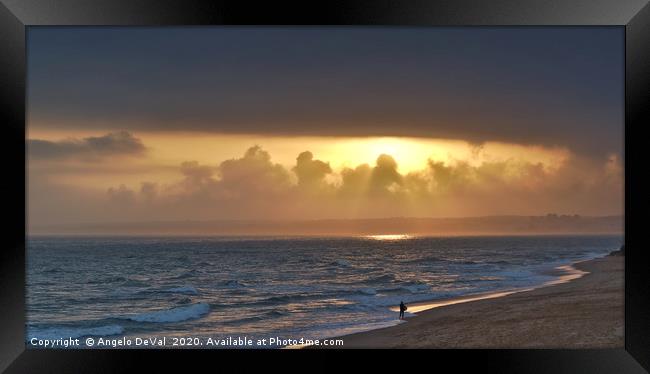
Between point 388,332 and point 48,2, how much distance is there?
8010 millimetres

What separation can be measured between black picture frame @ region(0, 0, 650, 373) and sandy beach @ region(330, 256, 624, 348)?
3258 millimetres

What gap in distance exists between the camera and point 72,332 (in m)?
14.5

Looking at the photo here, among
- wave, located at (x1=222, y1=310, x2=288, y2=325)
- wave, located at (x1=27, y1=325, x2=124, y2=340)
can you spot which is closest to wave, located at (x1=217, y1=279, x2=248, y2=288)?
wave, located at (x1=222, y1=310, x2=288, y2=325)

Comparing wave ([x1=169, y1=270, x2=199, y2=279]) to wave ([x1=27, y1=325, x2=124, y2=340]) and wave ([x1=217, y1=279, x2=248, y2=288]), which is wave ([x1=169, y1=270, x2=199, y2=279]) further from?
wave ([x1=27, y1=325, x2=124, y2=340])

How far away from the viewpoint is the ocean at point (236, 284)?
47.4 feet

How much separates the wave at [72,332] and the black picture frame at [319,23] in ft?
28.6

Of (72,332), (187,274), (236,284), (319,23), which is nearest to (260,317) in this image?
(72,332)

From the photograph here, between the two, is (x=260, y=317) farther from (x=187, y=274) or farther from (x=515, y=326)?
(x=187, y=274)

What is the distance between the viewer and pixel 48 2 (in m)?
5.29

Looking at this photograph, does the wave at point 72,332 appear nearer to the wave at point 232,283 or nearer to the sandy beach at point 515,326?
the sandy beach at point 515,326

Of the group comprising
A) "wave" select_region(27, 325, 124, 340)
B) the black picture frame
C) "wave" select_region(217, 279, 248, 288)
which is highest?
the black picture frame

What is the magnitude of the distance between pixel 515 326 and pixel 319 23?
30.1 feet

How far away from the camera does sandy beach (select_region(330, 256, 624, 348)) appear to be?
10.1 meters

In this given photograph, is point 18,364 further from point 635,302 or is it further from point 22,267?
point 635,302
